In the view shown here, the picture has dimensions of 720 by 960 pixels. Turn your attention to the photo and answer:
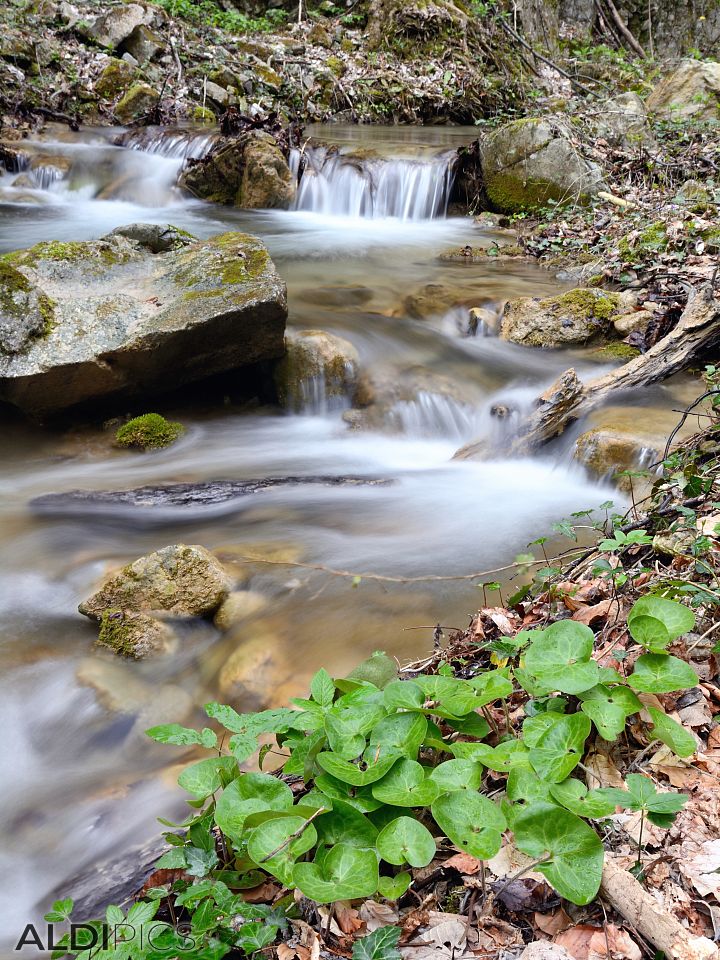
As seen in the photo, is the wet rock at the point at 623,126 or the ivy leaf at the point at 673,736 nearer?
the ivy leaf at the point at 673,736

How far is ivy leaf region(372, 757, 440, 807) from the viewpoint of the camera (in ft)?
5.15

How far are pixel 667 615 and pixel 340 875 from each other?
1090 millimetres

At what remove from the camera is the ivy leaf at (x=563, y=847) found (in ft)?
4.44

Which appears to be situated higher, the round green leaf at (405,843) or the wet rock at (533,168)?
the wet rock at (533,168)

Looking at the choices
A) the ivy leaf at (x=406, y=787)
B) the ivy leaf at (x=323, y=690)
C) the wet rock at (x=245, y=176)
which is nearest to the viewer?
the ivy leaf at (x=406, y=787)

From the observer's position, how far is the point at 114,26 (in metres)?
15.0

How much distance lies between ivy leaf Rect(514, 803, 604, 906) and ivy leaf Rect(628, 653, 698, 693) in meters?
0.45

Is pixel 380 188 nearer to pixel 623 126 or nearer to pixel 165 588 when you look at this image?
pixel 623 126

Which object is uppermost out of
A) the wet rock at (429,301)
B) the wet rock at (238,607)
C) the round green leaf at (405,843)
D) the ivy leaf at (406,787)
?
the wet rock at (429,301)

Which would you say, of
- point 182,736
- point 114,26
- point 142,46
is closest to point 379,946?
point 182,736

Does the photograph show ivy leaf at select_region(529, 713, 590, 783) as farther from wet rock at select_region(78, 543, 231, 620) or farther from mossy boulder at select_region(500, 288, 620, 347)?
mossy boulder at select_region(500, 288, 620, 347)

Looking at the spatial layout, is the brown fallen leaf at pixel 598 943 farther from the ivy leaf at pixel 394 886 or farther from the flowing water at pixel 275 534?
the flowing water at pixel 275 534

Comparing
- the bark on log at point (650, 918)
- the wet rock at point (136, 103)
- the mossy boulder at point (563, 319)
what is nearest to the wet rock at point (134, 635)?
the bark on log at point (650, 918)

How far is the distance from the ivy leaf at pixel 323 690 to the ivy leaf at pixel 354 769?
242 mm
